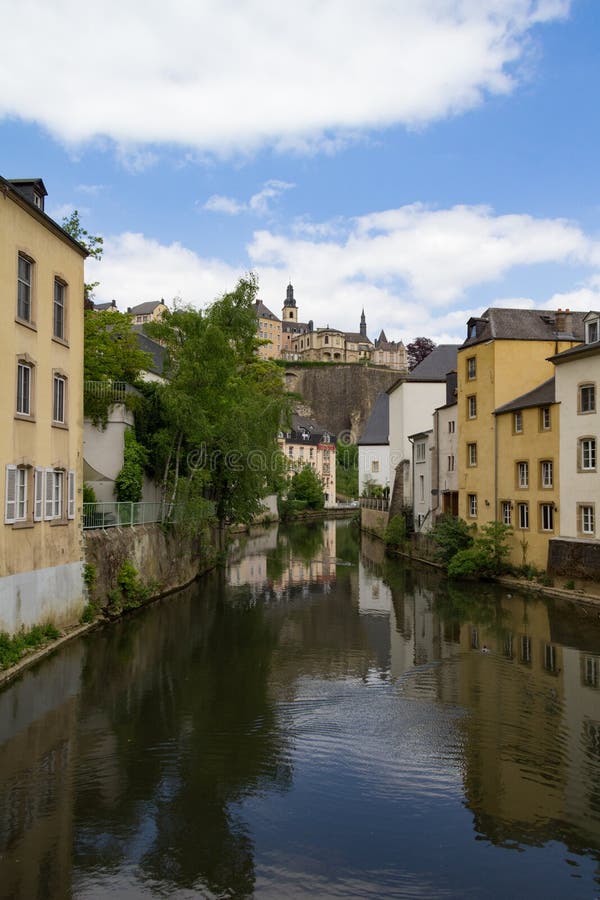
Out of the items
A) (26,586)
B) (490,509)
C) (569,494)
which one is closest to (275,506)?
(490,509)

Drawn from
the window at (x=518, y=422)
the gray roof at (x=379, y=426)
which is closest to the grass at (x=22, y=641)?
the window at (x=518, y=422)

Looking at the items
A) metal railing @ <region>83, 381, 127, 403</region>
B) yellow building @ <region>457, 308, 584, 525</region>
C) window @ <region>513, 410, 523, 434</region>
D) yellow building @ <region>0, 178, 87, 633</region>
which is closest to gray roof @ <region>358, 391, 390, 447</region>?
yellow building @ <region>457, 308, 584, 525</region>

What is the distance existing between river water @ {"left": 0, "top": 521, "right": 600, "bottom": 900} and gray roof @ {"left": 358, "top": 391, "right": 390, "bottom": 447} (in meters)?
46.8

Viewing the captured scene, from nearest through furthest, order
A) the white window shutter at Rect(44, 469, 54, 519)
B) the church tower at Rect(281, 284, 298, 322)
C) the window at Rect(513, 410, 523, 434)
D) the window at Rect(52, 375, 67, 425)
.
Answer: the white window shutter at Rect(44, 469, 54, 519)
the window at Rect(52, 375, 67, 425)
the window at Rect(513, 410, 523, 434)
the church tower at Rect(281, 284, 298, 322)

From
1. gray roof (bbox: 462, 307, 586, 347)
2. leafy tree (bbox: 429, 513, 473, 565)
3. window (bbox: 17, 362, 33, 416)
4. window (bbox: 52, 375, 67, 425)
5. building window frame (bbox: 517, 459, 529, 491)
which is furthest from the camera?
leafy tree (bbox: 429, 513, 473, 565)

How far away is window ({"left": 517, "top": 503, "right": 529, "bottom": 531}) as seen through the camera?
1153 inches

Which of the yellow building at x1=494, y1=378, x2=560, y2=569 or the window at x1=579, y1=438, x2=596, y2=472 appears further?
the yellow building at x1=494, y1=378, x2=560, y2=569

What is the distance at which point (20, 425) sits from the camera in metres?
15.7

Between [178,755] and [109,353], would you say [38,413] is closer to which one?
[178,755]

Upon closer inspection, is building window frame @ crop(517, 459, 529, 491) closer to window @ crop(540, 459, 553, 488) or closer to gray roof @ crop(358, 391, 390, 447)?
window @ crop(540, 459, 553, 488)

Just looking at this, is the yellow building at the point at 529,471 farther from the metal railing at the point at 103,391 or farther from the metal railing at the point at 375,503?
the metal railing at the point at 375,503

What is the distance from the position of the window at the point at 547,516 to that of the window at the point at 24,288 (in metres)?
19.8

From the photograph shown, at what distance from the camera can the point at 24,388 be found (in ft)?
52.9

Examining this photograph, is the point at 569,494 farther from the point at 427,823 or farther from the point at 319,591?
the point at 427,823
